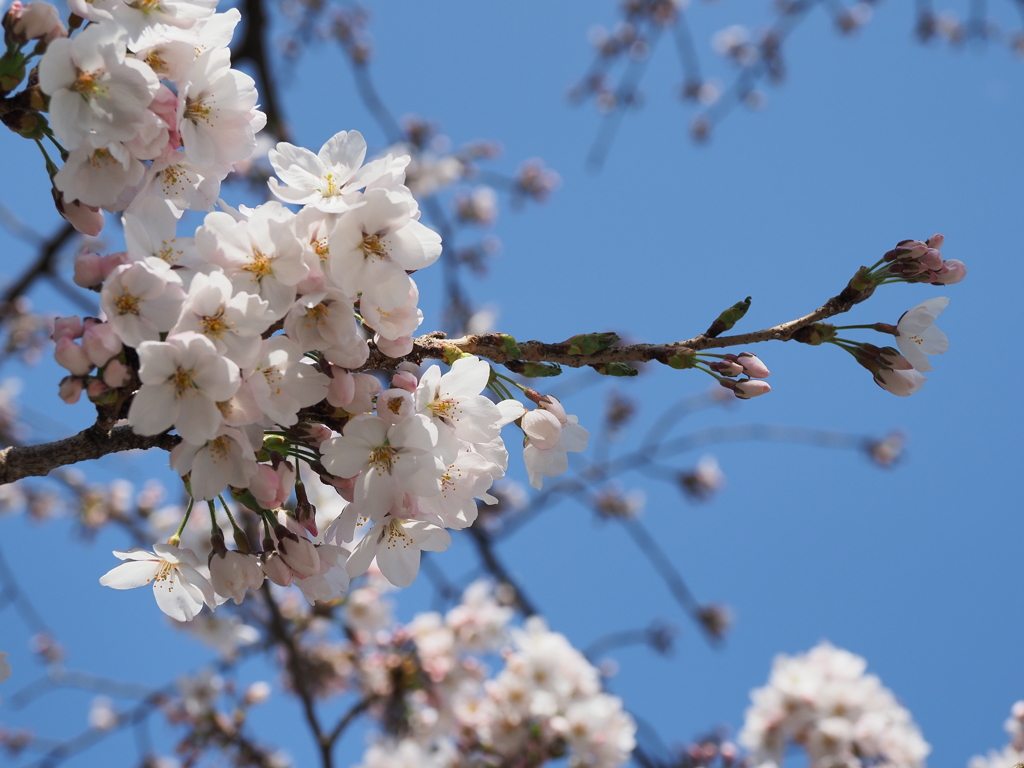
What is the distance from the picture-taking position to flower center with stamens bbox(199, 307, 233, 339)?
3.51ft

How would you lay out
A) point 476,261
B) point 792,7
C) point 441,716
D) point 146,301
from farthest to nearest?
1. point 476,261
2. point 792,7
3. point 441,716
4. point 146,301

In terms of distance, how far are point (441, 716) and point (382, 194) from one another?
3.94 metres

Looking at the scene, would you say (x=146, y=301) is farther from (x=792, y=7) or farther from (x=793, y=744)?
(x=792, y=7)

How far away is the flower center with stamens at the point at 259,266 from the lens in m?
1.15

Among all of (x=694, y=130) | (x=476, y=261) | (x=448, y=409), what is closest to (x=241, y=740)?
(x=448, y=409)

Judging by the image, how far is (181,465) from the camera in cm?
112

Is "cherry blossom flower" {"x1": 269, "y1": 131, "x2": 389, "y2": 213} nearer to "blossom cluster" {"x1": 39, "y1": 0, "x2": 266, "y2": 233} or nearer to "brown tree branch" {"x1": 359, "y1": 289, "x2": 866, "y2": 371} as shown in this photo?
"blossom cluster" {"x1": 39, "y1": 0, "x2": 266, "y2": 233}

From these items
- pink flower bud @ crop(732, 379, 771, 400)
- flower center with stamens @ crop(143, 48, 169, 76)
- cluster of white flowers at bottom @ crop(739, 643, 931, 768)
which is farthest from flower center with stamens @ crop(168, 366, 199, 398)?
cluster of white flowers at bottom @ crop(739, 643, 931, 768)

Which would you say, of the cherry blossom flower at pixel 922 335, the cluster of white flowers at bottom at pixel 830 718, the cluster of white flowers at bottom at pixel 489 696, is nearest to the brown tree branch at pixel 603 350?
the cherry blossom flower at pixel 922 335

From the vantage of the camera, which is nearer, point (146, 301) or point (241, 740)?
point (146, 301)

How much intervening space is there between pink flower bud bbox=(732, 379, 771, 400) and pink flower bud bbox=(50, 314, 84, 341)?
3.56 feet

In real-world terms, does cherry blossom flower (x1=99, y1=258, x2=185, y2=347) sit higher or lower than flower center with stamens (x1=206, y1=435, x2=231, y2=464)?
higher

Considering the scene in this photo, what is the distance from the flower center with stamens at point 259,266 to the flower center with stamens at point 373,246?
0.50 feet

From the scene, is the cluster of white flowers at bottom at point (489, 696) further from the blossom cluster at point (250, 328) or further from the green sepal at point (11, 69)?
the green sepal at point (11, 69)
